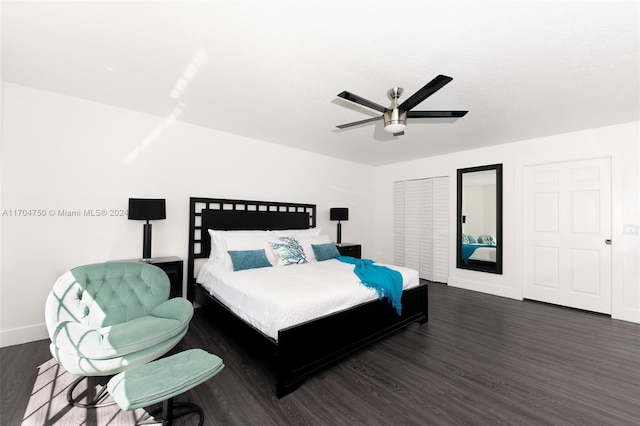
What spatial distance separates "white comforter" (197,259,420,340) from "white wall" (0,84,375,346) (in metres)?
1.19

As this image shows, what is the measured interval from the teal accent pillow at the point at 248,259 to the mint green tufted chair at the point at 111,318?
2.83 feet

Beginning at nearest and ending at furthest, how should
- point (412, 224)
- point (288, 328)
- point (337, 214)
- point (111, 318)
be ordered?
point (288, 328) → point (111, 318) → point (337, 214) → point (412, 224)

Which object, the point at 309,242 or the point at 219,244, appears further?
the point at 309,242

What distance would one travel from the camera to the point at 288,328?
6.95 feet

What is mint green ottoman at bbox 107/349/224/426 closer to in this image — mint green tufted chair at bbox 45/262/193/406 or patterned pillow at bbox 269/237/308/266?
mint green tufted chair at bbox 45/262/193/406

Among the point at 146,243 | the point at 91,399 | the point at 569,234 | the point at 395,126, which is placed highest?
the point at 395,126

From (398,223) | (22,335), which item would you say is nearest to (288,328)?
(22,335)

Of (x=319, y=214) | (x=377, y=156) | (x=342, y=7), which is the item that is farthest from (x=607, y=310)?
(x=342, y=7)

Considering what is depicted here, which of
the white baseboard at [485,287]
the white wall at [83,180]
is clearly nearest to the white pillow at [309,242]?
the white wall at [83,180]

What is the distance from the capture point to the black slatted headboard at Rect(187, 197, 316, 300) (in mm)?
3846

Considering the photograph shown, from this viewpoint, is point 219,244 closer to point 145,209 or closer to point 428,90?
point 145,209

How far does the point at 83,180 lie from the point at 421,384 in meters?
4.07

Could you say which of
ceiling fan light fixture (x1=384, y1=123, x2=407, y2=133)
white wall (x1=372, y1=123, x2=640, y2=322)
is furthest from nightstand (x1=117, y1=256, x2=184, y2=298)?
white wall (x1=372, y1=123, x2=640, y2=322)

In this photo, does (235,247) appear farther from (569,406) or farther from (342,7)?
(569,406)
